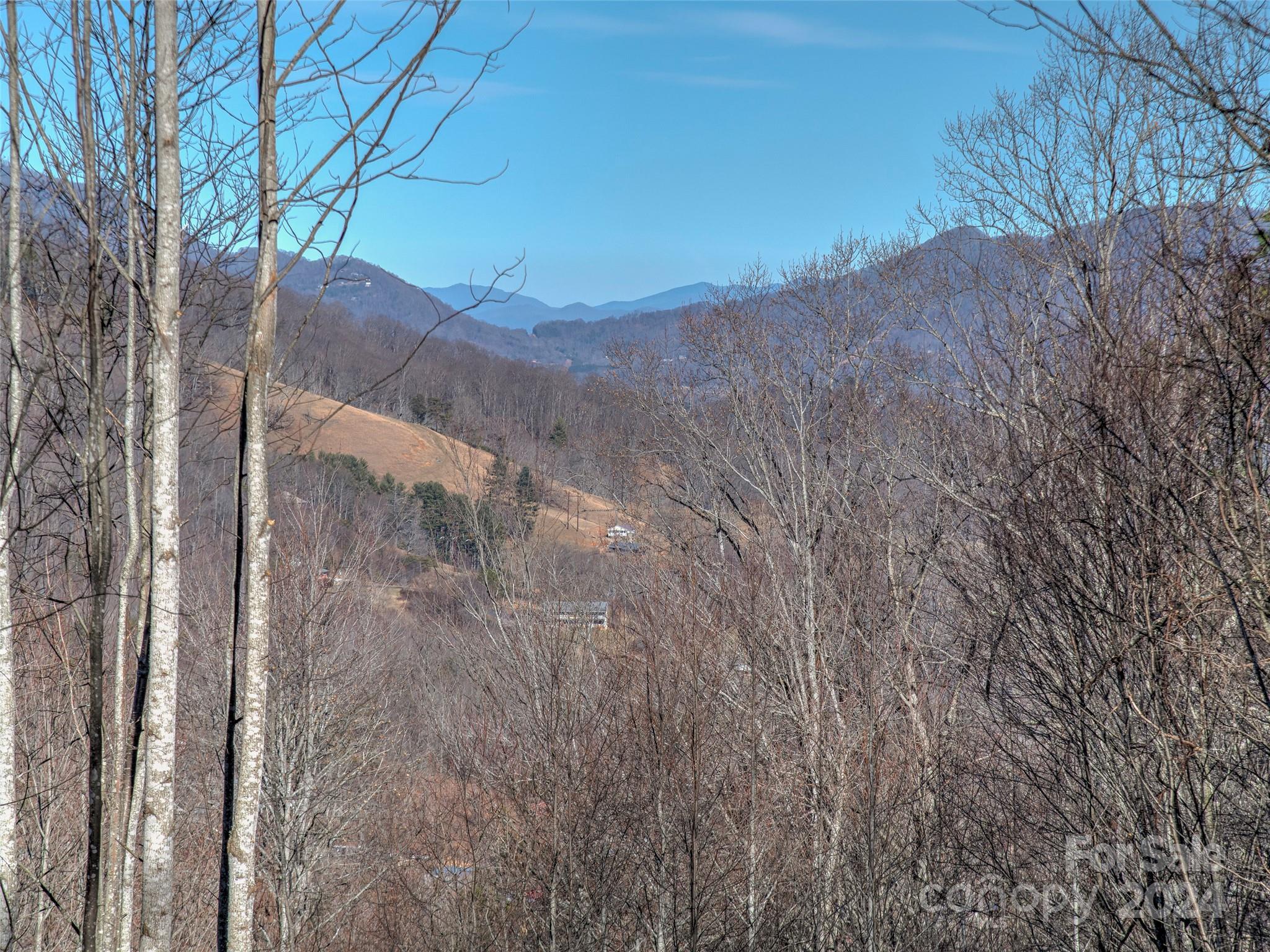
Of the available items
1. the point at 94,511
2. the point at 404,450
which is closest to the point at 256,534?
the point at 94,511

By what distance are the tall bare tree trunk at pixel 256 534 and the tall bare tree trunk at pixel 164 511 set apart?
40 centimetres

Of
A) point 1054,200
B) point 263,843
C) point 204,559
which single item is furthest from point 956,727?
point 204,559

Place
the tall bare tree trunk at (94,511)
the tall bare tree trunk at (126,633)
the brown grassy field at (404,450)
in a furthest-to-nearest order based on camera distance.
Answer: the brown grassy field at (404,450) → the tall bare tree trunk at (126,633) → the tall bare tree trunk at (94,511)

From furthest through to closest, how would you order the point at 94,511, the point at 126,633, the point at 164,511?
the point at 126,633 < the point at 94,511 < the point at 164,511

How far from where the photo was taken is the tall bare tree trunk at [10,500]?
12.4 feet

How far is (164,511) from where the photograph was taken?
11.4 ft

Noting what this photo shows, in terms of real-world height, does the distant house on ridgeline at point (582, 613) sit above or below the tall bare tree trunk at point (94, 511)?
below

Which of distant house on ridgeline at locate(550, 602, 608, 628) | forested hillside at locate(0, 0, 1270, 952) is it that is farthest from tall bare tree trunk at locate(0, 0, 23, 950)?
distant house on ridgeline at locate(550, 602, 608, 628)

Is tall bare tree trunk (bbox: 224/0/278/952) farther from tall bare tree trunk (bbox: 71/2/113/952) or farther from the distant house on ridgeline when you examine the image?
the distant house on ridgeline

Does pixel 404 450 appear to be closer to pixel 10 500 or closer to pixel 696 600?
pixel 696 600

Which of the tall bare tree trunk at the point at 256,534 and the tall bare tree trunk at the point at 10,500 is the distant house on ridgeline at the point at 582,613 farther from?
the tall bare tree trunk at the point at 256,534

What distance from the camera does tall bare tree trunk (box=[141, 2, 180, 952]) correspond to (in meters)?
3.27

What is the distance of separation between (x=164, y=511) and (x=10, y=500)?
2.49 metres

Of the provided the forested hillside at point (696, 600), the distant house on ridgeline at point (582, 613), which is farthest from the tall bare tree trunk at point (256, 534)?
the distant house on ridgeline at point (582, 613)
